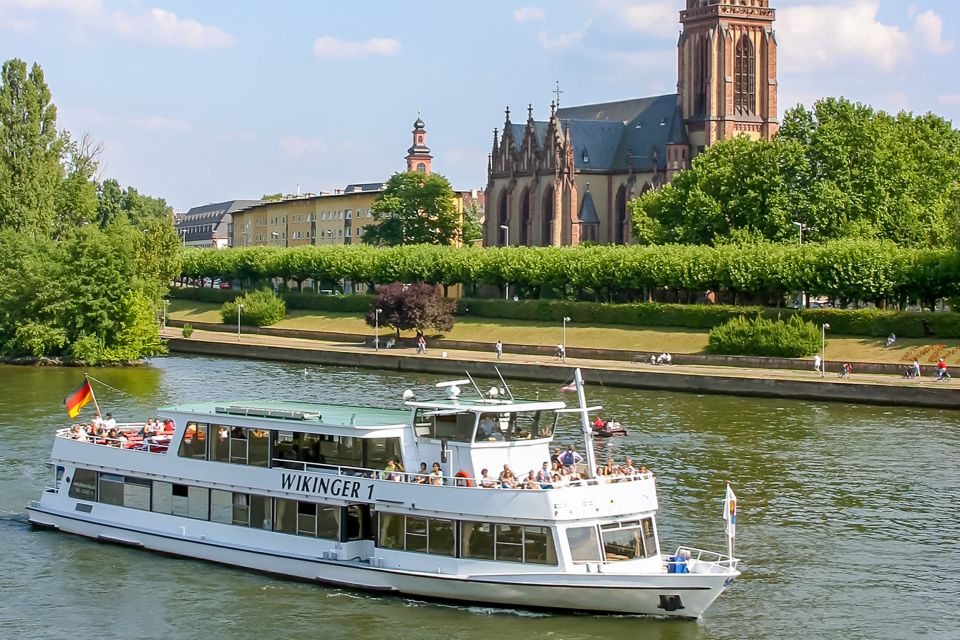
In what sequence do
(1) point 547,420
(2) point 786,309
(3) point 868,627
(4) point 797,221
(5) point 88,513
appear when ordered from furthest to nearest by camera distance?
(4) point 797,221, (2) point 786,309, (1) point 547,420, (5) point 88,513, (3) point 868,627

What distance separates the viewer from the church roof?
157500 millimetres

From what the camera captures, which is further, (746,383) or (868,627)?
(746,383)

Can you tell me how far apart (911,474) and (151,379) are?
158 feet

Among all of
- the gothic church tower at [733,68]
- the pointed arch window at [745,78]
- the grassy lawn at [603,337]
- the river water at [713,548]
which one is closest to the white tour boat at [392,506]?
the river water at [713,548]

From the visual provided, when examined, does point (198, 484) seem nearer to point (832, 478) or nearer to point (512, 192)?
point (832, 478)

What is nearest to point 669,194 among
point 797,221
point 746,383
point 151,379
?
point 797,221

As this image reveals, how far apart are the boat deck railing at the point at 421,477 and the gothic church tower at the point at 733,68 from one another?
382 ft

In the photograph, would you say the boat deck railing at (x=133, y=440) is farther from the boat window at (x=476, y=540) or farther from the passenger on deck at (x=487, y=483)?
the passenger on deck at (x=487, y=483)

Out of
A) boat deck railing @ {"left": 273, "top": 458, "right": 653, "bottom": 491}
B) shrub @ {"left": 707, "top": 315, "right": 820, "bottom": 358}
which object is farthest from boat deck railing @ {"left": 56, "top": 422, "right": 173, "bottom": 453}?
shrub @ {"left": 707, "top": 315, "right": 820, "bottom": 358}

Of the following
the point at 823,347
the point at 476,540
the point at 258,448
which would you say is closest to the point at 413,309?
the point at 823,347

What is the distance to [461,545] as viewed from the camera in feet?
112

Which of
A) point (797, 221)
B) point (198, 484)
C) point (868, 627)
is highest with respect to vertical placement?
point (797, 221)

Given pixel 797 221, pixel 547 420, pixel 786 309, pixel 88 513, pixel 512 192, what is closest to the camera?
pixel 88 513

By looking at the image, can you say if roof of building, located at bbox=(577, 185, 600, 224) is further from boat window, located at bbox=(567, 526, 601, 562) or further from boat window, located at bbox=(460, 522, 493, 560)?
boat window, located at bbox=(567, 526, 601, 562)
